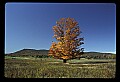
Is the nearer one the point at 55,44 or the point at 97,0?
the point at 97,0

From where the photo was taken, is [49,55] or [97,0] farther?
[49,55]
